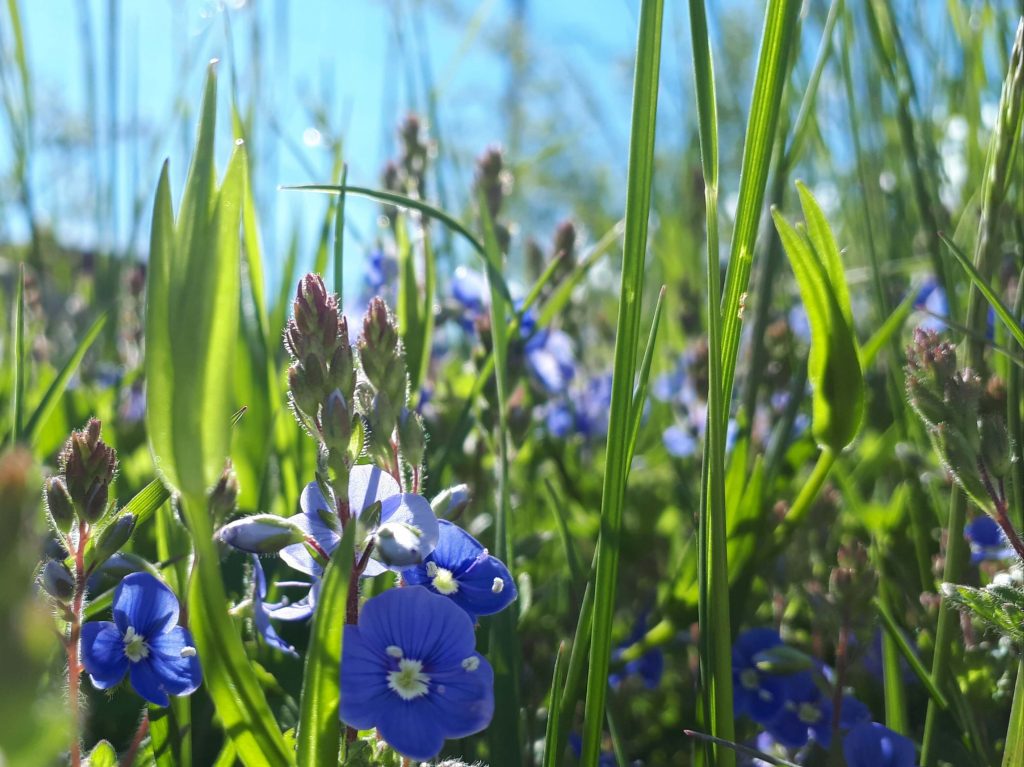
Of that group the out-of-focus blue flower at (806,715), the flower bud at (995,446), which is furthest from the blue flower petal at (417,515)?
the out-of-focus blue flower at (806,715)

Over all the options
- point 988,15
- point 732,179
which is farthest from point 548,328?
point 732,179

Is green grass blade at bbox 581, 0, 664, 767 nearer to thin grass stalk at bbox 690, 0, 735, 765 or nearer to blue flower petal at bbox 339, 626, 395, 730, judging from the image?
thin grass stalk at bbox 690, 0, 735, 765

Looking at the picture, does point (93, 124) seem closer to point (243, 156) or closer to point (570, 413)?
point (570, 413)

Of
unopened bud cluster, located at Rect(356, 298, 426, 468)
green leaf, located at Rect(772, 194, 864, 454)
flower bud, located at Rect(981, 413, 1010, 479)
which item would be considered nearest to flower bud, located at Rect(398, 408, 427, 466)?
unopened bud cluster, located at Rect(356, 298, 426, 468)

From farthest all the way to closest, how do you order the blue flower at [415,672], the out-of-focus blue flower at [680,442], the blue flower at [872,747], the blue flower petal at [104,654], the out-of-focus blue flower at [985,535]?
the out-of-focus blue flower at [680,442] < the out-of-focus blue flower at [985,535] < the blue flower at [872,747] < the blue flower petal at [104,654] < the blue flower at [415,672]

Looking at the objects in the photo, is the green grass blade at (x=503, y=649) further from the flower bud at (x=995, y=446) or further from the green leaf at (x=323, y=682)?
the flower bud at (x=995, y=446)

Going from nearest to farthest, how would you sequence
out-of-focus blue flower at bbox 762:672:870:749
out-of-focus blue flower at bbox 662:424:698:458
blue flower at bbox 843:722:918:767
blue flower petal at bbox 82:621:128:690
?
blue flower petal at bbox 82:621:128:690 < blue flower at bbox 843:722:918:767 < out-of-focus blue flower at bbox 762:672:870:749 < out-of-focus blue flower at bbox 662:424:698:458

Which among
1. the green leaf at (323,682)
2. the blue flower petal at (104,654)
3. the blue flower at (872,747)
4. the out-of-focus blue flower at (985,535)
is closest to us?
the green leaf at (323,682)
